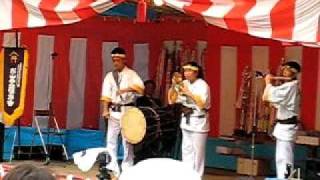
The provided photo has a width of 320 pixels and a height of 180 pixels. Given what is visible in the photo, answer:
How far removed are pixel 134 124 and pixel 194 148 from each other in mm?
778

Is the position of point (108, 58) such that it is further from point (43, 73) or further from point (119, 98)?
point (119, 98)

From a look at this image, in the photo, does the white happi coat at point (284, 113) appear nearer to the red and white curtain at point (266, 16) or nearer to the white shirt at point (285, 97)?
the white shirt at point (285, 97)

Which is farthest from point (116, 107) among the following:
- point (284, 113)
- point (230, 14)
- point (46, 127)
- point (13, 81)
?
point (230, 14)

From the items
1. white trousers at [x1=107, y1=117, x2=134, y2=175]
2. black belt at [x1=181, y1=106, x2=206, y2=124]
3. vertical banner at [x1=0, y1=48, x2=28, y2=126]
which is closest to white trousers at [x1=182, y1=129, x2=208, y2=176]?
black belt at [x1=181, y1=106, x2=206, y2=124]

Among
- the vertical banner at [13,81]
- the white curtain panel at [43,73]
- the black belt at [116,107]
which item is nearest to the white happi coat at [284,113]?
the black belt at [116,107]

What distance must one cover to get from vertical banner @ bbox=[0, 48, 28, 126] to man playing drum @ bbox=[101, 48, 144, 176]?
1.07 metres

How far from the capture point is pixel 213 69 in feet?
35.3

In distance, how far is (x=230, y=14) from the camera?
6.66 m

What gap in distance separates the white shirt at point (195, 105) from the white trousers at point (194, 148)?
99 mm

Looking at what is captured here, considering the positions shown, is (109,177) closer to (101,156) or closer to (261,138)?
(101,156)

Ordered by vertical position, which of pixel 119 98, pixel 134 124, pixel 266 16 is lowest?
pixel 134 124

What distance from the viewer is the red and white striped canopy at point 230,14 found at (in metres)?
6.23

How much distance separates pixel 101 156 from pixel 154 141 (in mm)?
3379

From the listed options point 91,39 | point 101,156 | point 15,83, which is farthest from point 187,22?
point 101,156
